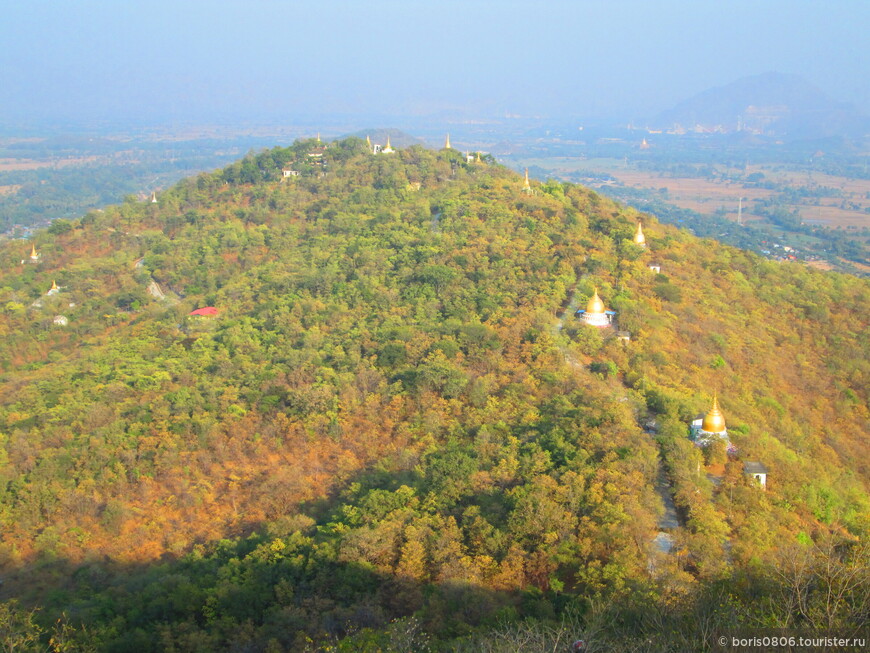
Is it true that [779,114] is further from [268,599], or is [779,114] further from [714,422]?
[268,599]

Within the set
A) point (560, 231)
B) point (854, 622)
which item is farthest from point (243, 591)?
point (560, 231)

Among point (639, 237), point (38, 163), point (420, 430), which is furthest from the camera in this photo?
point (38, 163)

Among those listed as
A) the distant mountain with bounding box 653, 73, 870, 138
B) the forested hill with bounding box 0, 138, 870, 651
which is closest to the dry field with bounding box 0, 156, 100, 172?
the forested hill with bounding box 0, 138, 870, 651

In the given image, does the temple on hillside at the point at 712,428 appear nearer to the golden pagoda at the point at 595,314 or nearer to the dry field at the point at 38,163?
the golden pagoda at the point at 595,314

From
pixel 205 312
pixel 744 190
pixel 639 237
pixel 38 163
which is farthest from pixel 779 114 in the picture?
pixel 205 312

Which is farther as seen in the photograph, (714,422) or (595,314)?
(595,314)

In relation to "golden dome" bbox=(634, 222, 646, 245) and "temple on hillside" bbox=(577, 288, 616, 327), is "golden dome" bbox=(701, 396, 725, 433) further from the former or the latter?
"golden dome" bbox=(634, 222, 646, 245)

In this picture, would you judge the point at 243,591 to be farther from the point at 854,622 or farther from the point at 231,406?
the point at 854,622
